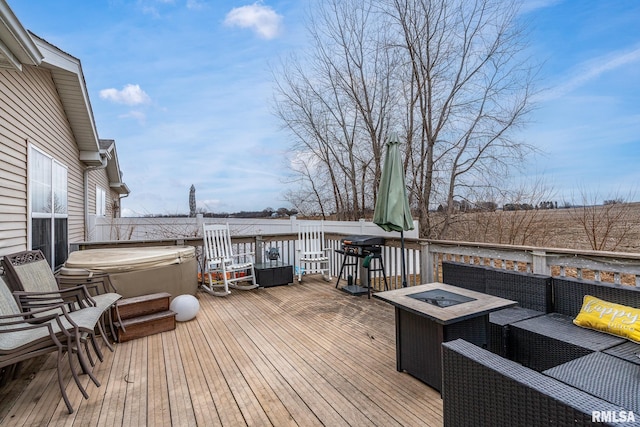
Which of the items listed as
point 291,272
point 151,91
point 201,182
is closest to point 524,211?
point 291,272

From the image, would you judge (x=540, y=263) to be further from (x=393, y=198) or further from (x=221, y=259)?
(x=221, y=259)

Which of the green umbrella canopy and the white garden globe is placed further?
the green umbrella canopy

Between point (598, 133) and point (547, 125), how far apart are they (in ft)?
4.49

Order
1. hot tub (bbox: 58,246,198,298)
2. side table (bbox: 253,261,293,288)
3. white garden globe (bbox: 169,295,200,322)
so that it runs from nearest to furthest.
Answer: hot tub (bbox: 58,246,198,298) < white garden globe (bbox: 169,295,200,322) < side table (bbox: 253,261,293,288)

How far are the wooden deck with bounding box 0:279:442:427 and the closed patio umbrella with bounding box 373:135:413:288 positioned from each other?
127 cm

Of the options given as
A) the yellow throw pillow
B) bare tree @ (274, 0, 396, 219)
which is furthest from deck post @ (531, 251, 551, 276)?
bare tree @ (274, 0, 396, 219)

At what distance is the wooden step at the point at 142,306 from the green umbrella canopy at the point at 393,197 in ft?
9.42

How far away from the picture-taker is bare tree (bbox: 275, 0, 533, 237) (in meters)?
7.88

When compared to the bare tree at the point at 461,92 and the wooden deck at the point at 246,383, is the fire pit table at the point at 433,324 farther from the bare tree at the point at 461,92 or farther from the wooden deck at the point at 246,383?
the bare tree at the point at 461,92

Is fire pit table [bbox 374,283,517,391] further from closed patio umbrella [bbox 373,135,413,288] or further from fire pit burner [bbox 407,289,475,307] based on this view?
closed patio umbrella [bbox 373,135,413,288]

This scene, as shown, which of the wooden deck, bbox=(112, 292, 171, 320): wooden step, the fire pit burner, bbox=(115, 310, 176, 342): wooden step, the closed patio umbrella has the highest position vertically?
the closed patio umbrella

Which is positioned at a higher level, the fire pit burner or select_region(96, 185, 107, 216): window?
select_region(96, 185, 107, 216): window

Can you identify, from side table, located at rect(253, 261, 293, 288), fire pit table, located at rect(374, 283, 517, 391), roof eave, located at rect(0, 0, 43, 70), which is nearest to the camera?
fire pit table, located at rect(374, 283, 517, 391)

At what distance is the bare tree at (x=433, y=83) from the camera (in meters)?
7.88
